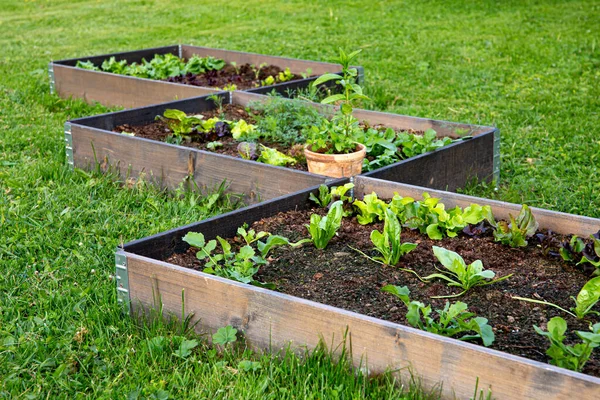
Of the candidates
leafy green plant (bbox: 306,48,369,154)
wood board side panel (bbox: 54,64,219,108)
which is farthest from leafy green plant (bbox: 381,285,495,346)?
wood board side panel (bbox: 54,64,219,108)

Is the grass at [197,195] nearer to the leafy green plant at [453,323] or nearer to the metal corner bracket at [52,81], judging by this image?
the metal corner bracket at [52,81]

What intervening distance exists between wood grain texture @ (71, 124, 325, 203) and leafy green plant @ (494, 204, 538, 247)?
1.05 m

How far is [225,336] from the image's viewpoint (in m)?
2.84

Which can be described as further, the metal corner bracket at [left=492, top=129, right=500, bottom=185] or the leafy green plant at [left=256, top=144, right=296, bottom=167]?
the metal corner bracket at [left=492, top=129, right=500, bottom=185]

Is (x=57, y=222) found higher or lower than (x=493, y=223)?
lower

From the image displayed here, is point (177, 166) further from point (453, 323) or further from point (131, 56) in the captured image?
point (131, 56)

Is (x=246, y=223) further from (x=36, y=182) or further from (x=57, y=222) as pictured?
(x=36, y=182)

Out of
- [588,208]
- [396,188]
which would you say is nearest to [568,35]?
[588,208]

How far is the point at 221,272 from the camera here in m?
3.15

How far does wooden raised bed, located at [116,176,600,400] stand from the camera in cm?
229

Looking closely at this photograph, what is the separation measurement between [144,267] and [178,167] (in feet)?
5.58

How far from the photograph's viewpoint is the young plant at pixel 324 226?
3502mm

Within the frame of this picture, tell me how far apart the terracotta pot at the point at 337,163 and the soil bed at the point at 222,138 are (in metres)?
0.43

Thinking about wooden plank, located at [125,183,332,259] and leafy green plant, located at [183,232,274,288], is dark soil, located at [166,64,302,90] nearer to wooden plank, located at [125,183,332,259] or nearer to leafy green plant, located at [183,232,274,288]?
wooden plank, located at [125,183,332,259]
